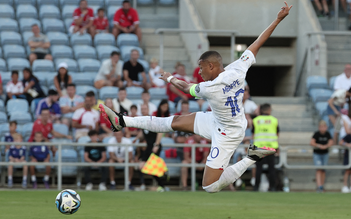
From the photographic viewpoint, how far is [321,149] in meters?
13.6

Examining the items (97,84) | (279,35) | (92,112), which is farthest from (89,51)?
(279,35)

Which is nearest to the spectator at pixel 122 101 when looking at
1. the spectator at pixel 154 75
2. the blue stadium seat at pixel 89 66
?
the spectator at pixel 154 75

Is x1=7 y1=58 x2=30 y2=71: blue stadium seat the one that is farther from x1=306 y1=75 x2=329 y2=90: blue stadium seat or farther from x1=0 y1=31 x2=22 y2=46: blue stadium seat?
x1=306 y1=75 x2=329 y2=90: blue stadium seat

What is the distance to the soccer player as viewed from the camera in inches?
281

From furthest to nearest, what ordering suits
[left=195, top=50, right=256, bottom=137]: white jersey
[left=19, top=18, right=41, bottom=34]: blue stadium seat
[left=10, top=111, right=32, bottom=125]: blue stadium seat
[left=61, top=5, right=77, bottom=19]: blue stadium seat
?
[left=61, top=5, right=77, bottom=19]: blue stadium seat < [left=19, top=18, right=41, bottom=34]: blue stadium seat < [left=10, top=111, right=32, bottom=125]: blue stadium seat < [left=195, top=50, right=256, bottom=137]: white jersey

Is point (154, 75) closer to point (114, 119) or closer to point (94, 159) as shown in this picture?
point (94, 159)

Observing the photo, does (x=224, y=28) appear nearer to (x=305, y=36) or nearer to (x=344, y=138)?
(x=305, y=36)

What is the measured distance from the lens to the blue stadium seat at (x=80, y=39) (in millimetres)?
16438

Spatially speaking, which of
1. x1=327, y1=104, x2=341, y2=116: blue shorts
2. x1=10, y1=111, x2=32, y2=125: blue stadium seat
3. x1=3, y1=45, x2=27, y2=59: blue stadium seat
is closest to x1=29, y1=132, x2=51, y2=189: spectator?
x1=10, y1=111, x2=32, y2=125: blue stadium seat

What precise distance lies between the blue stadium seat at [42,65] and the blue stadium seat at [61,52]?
61 cm

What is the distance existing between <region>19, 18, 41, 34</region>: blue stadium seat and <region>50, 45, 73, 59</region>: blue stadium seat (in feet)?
4.66

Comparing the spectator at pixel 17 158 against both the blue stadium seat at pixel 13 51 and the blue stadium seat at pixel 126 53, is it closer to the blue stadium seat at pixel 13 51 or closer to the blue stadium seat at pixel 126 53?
the blue stadium seat at pixel 13 51

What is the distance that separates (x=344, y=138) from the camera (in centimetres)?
1368

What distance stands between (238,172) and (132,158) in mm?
6016
